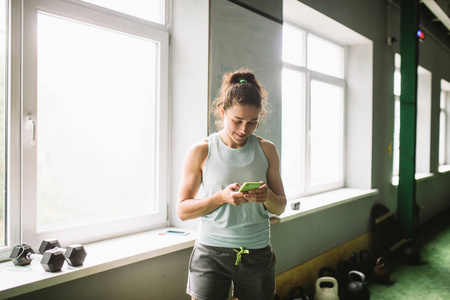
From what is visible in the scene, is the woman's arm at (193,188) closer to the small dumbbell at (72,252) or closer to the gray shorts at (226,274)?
the gray shorts at (226,274)

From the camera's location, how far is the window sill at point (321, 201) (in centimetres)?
285

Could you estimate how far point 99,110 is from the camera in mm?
2023

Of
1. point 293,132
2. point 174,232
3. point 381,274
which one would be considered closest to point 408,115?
point 293,132

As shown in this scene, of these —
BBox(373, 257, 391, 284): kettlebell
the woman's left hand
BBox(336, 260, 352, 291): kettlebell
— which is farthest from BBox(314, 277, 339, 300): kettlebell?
the woman's left hand

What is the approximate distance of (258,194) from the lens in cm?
131

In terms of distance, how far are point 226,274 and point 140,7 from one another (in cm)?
167

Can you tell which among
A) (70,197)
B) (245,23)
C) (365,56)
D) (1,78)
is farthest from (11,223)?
(365,56)

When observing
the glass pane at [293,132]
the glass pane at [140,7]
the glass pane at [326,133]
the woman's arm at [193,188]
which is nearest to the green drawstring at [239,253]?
the woman's arm at [193,188]

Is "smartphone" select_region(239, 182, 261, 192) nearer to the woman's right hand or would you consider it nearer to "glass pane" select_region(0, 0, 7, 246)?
the woman's right hand

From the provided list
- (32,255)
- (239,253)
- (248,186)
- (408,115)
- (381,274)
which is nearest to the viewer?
(248,186)

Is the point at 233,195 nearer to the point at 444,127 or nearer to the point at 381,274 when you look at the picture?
the point at 381,274

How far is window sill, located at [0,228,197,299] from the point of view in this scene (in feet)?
4.64

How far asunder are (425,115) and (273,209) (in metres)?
5.96

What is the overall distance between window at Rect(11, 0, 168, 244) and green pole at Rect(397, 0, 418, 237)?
346 cm
